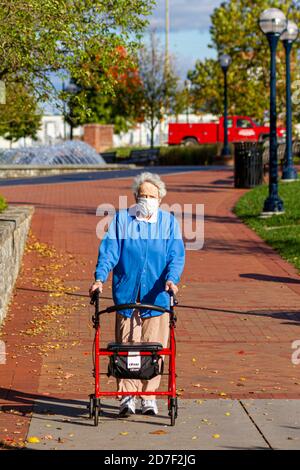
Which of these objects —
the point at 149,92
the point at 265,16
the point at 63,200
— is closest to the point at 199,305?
the point at 265,16

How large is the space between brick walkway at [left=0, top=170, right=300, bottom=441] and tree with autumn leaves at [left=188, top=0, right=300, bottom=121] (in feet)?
110

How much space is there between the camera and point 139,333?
7.60 m

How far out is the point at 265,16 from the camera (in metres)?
20.4

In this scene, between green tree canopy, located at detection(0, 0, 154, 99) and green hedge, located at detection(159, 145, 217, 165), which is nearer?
green tree canopy, located at detection(0, 0, 154, 99)

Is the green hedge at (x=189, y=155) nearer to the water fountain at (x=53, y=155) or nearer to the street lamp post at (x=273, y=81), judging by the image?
the water fountain at (x=53, y=155)

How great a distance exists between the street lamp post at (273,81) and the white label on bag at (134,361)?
1371cm

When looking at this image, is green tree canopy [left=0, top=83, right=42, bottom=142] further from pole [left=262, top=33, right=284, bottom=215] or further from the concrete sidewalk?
the concrete sidewalk

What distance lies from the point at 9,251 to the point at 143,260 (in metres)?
5.11

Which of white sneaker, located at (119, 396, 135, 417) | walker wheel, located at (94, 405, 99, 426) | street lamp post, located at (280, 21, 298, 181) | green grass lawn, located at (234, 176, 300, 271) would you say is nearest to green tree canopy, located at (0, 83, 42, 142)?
green grass lawn, located at (234, 176, 300, 271)

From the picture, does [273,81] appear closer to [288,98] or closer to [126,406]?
[288,98]

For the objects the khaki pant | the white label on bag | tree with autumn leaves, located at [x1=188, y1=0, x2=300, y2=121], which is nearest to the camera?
the white label on bag

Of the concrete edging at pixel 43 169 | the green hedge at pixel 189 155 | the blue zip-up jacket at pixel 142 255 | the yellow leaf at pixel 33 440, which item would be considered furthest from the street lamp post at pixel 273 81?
the green hedge at pixel 189 155

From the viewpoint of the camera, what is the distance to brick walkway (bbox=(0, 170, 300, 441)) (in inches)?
335

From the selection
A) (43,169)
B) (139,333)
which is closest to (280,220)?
(139,333)
